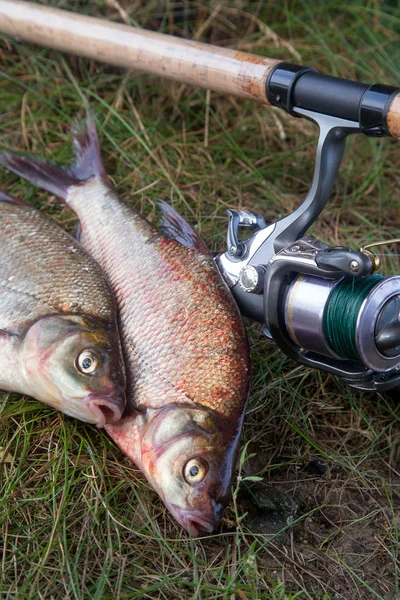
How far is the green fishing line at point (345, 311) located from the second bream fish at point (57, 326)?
0.73 metres

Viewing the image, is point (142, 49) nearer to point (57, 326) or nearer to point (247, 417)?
point (57, 326)

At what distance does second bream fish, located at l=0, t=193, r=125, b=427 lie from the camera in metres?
2.48

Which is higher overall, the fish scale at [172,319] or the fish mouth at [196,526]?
the fish scale at [172,319]

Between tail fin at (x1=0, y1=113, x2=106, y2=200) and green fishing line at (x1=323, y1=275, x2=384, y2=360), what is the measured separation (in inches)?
55.1

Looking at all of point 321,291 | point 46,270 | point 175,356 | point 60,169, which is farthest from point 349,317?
point 60,169

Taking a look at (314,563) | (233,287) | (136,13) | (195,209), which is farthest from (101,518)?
(136,13)

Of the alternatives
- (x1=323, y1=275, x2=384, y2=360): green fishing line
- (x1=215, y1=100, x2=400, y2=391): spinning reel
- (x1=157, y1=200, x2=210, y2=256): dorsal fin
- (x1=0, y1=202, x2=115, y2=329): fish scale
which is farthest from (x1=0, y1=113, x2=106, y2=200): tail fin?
(x1=323, y1=275, x2=384, y2=360): green fishing line

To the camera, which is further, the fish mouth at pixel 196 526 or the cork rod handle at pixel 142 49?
the cork rod handle at pixel 142 49

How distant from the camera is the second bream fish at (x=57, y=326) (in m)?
2.48

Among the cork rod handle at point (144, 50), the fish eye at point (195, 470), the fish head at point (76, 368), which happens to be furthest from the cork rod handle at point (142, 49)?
the fish eye at point (195, 470)

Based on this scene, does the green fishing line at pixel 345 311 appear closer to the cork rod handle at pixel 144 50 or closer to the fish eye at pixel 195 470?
the fish eye at pixel 195 470

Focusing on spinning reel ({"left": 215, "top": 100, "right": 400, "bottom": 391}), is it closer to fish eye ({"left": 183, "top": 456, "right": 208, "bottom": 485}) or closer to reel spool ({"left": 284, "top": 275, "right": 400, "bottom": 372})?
reel spool ({"left": 284, "top": 275, "right": 400, "bottom": 372})

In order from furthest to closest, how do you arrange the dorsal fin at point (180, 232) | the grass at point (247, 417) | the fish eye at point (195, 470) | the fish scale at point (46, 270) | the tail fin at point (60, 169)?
the tail fin at point (60, 169)
the dorsal fin at point (180, 232)
the fish scale at point (46, 270)
the grass at point (247, 417)
the fish eye at point (195, 470)

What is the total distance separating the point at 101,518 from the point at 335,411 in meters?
1.11
